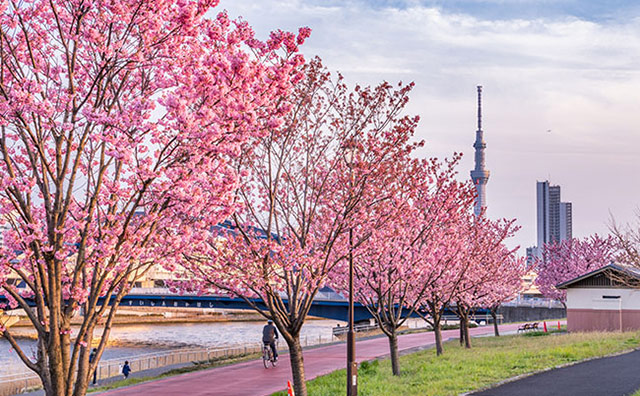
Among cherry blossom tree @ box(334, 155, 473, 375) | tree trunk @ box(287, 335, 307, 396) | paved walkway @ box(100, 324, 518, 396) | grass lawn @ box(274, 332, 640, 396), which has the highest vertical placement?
cherry blossom tree @ box(334, 155, 473, 375)

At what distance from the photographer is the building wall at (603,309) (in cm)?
4353

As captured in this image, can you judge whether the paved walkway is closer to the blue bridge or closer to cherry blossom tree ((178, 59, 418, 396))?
cherry blossom tree ((178, 59, 418, 396))

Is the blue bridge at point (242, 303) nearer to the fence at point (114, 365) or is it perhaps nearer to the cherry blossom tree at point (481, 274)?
the fence at point (114, 365)

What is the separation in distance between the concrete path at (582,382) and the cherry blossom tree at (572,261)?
4304 cm

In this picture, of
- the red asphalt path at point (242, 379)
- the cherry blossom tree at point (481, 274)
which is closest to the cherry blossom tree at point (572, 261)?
the cherry blossom tree at point (481, 274)

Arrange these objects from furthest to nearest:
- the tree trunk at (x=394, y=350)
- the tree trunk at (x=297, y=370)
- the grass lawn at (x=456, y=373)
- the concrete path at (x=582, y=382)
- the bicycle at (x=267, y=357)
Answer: the bicycle at (x=267, y=357)
the tree trunk at (x=394, y=350)
the grass lawn at (x=456, y=373)
the concrete path at (x=582, y=382)
the tree trunk at (x=297, y=370)

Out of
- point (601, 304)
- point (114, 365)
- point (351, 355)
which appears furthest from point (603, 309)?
point (351, 355)

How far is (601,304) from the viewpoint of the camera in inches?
1752

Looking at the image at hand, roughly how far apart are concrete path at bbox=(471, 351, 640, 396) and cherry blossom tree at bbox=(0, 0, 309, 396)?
11384 millimetres

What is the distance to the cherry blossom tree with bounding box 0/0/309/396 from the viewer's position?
9.45m

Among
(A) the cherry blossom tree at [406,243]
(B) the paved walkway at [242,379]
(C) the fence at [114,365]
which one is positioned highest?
(A) the cherry blossom tree at [406,243]

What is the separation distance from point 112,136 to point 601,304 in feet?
139

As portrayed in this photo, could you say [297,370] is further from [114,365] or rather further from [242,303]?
[242,303]

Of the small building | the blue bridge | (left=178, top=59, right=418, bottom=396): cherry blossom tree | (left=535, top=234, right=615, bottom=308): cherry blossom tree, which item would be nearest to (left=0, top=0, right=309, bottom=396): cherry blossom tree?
(left=178, top=59, right=418, bottom=396): cherry blossom tree
